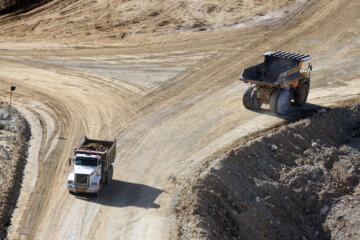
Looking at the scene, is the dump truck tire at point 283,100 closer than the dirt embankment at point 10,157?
No

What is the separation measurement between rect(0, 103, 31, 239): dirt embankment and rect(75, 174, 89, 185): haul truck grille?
8.85ft

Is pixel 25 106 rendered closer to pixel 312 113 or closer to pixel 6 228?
pixel 6 228

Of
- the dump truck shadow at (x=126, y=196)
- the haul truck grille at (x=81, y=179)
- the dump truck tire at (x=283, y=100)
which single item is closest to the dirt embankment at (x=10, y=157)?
the haul truck grille at (x=81, y=179)

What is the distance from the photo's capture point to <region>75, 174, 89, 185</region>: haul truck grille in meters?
23.7

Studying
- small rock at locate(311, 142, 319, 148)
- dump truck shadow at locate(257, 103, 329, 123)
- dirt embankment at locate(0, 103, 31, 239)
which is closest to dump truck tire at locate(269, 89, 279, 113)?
dump truck shadow at locate(257, 103, 329, 123)

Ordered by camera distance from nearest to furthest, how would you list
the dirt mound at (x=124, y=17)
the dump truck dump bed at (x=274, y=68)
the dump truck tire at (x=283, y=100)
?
the dump truck tire at (x=283, y=100), the dump truck dump bed at (x=274, y=68), the dirt mound at (x=124, y=17)

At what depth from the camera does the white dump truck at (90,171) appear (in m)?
23.8

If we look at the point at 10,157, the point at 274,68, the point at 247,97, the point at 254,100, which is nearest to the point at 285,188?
the point at 254,100

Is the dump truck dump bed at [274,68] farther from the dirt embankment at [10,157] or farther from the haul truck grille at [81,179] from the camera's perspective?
the dirt embankment at [10,157]

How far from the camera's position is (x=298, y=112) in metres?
31.7

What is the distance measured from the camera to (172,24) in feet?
144

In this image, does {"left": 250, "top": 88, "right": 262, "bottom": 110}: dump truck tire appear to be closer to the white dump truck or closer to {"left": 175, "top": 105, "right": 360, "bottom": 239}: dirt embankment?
{"left": 175, "top": 105, "right": 360, "bottom": 239}: dirt embankment

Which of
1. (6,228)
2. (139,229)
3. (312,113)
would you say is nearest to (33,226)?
(6,228)

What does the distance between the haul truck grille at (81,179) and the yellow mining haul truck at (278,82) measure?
10791 millimetres
